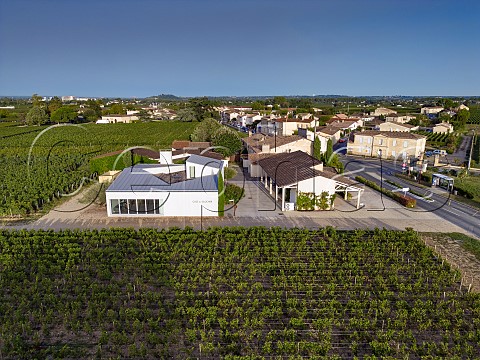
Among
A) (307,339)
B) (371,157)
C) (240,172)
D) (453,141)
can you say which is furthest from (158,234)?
(453,141)

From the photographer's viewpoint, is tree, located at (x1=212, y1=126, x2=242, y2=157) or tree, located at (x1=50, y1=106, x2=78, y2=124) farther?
tree, located at (x1=50, y1=106, x2=78, y2=124)

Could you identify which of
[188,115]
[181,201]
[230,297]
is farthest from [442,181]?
[188,115]

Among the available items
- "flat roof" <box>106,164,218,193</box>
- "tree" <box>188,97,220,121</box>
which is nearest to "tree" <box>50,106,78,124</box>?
"tree" <box>188,97,220,121</box>

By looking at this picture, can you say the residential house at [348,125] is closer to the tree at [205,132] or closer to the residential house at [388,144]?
the residential house at [388,144]

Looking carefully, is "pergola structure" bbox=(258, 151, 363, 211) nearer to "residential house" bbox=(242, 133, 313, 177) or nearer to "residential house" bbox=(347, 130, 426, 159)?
"residential house" bbox=(242, 133, 313, 177)

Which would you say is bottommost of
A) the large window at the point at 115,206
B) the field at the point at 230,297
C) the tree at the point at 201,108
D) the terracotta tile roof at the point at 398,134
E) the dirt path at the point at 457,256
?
the dirt path at the point at 457,256

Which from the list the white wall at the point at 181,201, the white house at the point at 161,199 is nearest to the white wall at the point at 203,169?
the white house at the point at 161,199

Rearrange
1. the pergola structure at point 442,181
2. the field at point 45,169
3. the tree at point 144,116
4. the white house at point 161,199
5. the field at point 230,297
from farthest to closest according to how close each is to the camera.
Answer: the tree at point 144,116 < the pergola structure at point 442,181 < the field at point 45,169 < the white house at point 161,199 < the field at point 230,297
